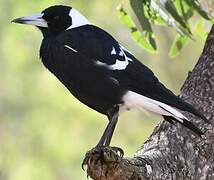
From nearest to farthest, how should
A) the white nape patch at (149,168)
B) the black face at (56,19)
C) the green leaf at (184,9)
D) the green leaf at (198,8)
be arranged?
the white nape patch at (149,168)
the black face at (56,19)
the green leaf at (198,8)
the green leaf at (184,9)

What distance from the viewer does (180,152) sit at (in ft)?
7.60

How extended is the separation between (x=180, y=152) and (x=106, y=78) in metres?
0.34

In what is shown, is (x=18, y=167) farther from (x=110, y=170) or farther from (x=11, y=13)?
(x=110, y=170)

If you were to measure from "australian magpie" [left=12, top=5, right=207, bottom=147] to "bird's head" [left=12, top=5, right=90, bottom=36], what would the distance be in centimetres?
11

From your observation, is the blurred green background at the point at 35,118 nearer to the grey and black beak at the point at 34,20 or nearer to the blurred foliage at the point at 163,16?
the blurred foliage at the point at 163,16

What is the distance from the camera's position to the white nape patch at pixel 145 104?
7.02ft

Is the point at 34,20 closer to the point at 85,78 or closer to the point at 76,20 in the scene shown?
the point at 76,20

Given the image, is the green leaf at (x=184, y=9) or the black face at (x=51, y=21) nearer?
the black face at (x=51, y=21)

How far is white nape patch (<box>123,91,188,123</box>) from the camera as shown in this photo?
7.02 ft

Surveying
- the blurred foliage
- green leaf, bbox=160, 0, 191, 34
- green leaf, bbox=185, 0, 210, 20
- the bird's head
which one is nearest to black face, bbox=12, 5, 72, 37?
the bird's head

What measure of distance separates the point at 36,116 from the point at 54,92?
18cm

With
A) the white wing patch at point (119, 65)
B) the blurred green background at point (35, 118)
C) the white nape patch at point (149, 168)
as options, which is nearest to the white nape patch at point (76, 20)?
the white wing patch at point (119, 65)

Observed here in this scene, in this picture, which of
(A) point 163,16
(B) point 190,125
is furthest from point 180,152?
(A) point 163,16

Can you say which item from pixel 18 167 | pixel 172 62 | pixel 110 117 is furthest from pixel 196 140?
pixel 172 62
